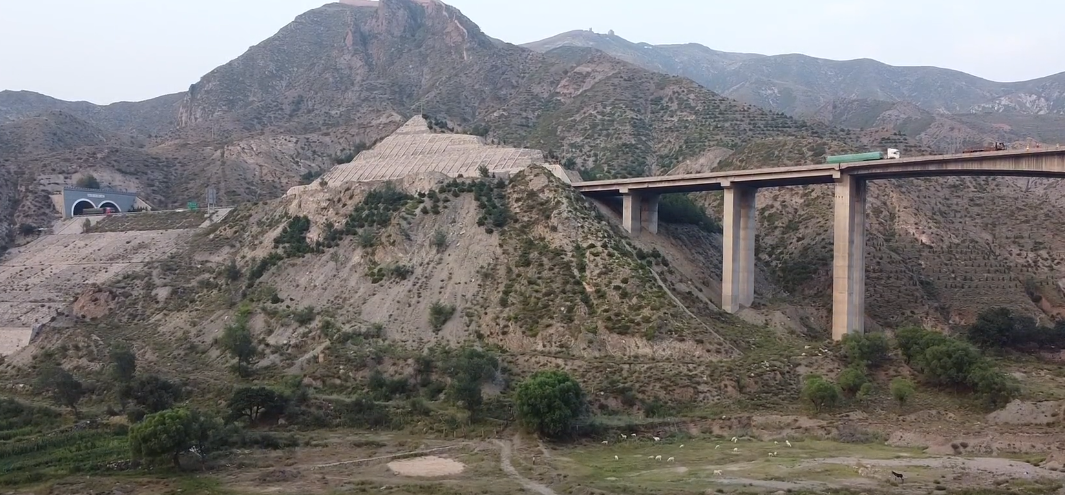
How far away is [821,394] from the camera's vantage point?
49375 millimetres

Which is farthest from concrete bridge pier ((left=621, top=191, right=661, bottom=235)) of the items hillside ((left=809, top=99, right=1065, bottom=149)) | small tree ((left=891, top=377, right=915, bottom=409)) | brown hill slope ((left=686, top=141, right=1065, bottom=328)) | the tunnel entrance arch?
hillside ((left=809, top=99, right=1065, bottom=149))

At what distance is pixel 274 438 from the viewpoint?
154 feet

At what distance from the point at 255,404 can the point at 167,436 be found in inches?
411

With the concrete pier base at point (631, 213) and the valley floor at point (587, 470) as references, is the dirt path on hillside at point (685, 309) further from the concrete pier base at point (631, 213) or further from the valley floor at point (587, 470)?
the valley floor at point (587, 470)

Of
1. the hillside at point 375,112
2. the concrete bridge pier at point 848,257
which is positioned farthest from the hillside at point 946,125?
the concrete bridge pier at point 848,257

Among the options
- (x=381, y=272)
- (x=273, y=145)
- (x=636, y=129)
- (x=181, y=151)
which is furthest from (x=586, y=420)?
(x=181, y=151)

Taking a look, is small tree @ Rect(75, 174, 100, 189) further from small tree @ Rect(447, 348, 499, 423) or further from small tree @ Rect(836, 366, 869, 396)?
small tree @ Rect(836, 366, 869, 396)

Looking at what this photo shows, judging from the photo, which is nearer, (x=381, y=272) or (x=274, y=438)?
(x=274, y=438)

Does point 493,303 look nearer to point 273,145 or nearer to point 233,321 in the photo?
point 233,321

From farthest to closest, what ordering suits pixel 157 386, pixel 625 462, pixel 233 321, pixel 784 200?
1. pixel 784 200
2. pixel 233 321
3. pixel 157 386
4. pixel 625 462

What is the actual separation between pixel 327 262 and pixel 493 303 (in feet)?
56.9

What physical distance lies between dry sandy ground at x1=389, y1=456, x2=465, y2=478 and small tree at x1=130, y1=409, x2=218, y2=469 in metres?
9.96

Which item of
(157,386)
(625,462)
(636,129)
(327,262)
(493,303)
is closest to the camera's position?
(625,462)

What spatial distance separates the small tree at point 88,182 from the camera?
363 ft
